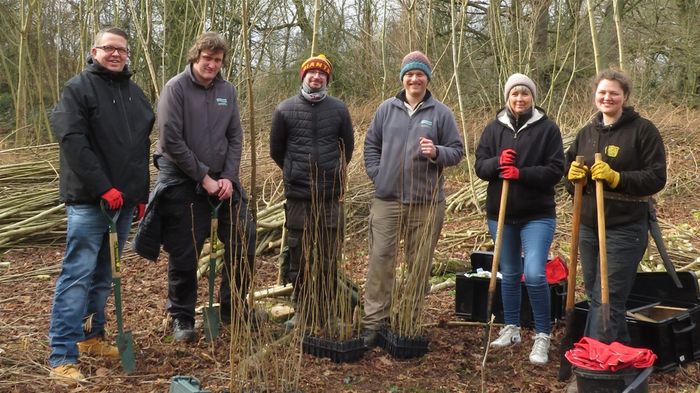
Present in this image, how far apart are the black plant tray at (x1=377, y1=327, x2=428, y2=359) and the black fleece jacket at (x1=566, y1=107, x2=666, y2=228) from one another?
1120 mm

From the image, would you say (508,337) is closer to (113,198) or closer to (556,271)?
(556,271)

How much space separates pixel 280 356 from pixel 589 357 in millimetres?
1441

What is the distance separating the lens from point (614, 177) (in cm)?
332

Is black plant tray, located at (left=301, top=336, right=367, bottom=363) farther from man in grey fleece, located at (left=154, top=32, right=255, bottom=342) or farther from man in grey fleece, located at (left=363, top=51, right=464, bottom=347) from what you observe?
man in grey fleece, located at (left=154, top=32, right=255, bottom=342)

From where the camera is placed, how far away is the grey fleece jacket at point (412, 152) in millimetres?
3936

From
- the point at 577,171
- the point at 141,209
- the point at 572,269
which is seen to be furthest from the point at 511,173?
the point at 141,209

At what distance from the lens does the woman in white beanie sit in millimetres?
3824

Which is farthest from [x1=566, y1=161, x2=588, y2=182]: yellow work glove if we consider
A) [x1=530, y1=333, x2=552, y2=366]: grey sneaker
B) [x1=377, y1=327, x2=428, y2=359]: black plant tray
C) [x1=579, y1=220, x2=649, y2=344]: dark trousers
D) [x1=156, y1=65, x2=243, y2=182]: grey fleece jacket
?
[x1=156, y1=65, x2=243, y2=182]: grey fleece jacket

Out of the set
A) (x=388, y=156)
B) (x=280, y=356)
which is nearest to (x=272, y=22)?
(x=388, y=156)

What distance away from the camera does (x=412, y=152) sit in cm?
394

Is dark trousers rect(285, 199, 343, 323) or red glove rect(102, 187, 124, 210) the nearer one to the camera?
red glove rect(102, 187, 124, 210)

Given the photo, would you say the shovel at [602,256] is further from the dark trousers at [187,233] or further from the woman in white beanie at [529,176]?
the dark trousers at [187,233]

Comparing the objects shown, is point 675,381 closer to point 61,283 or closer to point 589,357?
point 589,357

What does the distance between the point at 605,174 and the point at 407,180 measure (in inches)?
43.7
